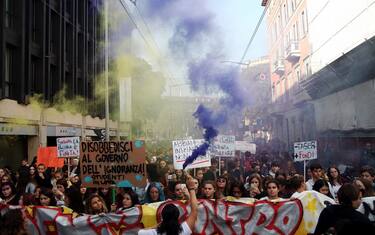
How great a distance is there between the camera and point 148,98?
122 feet

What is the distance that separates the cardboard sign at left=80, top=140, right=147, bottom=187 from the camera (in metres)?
6.83

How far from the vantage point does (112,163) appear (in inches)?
274

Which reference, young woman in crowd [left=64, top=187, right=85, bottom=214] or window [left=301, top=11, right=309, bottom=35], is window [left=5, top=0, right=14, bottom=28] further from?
window [left=301, top=11, right=309, bottom=35]

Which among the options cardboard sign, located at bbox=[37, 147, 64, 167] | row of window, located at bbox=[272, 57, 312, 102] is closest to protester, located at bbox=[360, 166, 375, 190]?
cardboard sign, located at bbox=[37, 147, 64, 167]

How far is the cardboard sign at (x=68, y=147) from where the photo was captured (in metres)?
11.9

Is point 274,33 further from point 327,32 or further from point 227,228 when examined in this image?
point 227,228

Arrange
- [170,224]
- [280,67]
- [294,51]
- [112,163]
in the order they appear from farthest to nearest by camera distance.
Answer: [280,67]
[294,51]
[112,163]
[170,224]

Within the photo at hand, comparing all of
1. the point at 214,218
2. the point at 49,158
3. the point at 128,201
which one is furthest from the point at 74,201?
the point at 49,158

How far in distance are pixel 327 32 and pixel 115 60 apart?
1154 cm

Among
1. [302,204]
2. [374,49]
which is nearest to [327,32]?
[374,49]

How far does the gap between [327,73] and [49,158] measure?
40.2 feet

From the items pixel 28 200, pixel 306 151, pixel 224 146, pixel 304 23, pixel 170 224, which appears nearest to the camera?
pixel 170 224

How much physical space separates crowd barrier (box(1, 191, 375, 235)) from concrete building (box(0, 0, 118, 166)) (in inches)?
427

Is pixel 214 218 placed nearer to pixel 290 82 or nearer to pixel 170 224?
pixel 170 224
